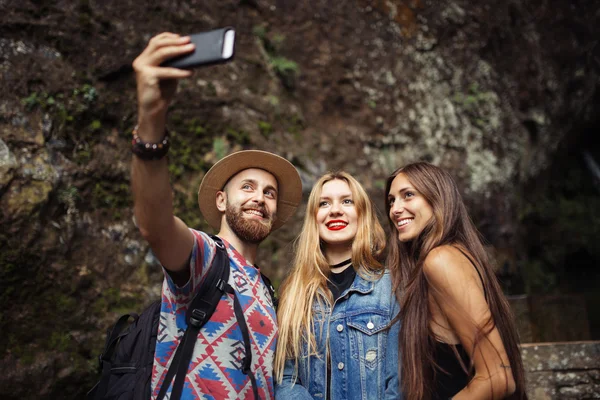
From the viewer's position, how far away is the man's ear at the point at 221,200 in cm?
339

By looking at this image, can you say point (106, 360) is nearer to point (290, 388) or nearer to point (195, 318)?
point (195, 318)

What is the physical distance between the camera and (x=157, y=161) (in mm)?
1925

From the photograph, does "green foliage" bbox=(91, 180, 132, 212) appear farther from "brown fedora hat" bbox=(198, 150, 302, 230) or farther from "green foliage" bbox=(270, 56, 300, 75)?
"green foliage" bbox=(270, 56, 300, 75)

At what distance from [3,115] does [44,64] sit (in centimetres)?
82

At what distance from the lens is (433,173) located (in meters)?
3.00

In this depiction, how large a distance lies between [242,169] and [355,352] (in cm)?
149

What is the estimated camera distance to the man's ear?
339cm

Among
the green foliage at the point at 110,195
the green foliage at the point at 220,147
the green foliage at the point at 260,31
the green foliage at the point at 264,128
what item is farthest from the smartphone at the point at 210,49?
the green foliage at the point at 260,31

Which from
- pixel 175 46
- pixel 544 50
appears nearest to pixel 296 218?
pixel 175 46

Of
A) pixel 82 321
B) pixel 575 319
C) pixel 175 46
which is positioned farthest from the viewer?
pixel 575 319

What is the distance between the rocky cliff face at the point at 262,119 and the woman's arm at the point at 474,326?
3.58 metres

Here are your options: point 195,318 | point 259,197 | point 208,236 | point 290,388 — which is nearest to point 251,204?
point 259,197

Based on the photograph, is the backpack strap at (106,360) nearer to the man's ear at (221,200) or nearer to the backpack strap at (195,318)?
the backpack strap at (195,318)

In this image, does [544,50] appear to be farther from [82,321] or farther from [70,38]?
[82,321]
